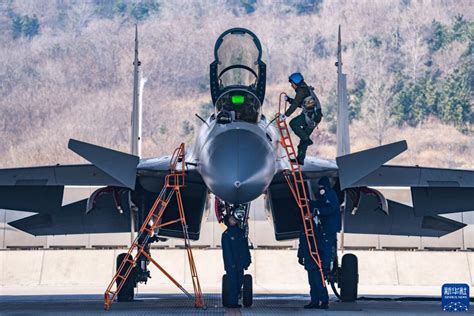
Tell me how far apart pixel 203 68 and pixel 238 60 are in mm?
52561

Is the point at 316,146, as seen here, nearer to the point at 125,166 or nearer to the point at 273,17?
the point at 273,17

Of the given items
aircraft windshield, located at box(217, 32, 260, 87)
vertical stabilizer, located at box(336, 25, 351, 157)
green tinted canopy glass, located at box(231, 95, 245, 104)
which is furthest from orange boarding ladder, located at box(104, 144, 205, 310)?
vertical stabilizer, located at box(336, 25, 351, 157)

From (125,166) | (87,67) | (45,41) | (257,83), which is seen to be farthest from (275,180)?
(45,41)

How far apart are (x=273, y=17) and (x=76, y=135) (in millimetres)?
23094

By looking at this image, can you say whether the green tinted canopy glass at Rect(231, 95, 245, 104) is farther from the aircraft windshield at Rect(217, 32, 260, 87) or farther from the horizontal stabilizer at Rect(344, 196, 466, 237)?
the horizontal stabilizer at Rect(344, 196, 466, 237)

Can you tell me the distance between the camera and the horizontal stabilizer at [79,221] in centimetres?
1402

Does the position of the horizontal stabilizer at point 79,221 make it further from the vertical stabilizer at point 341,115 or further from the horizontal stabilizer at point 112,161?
the vertical stabilizer at point 341,115

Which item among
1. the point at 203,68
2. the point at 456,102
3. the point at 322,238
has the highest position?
the point at 203,68

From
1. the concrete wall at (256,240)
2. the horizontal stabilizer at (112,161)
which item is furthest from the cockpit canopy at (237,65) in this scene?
the concrete wall at (256,240)

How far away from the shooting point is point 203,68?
211 feet

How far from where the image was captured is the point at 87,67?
60.0 metres

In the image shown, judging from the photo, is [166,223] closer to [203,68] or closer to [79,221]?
[79,221]

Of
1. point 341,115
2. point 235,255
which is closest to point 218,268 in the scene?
point 341,115

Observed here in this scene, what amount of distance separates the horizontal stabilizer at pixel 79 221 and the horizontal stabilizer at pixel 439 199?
173 inches
